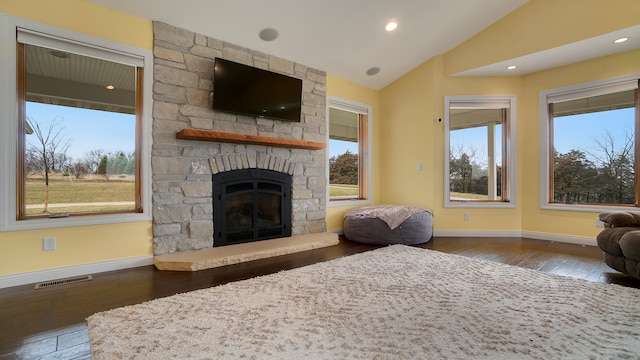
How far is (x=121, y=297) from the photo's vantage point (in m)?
2.27

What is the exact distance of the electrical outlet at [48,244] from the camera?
2.65 metres

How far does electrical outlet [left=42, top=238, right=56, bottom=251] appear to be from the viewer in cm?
265

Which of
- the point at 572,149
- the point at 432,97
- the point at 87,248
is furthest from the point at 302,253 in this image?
the point at 572,149

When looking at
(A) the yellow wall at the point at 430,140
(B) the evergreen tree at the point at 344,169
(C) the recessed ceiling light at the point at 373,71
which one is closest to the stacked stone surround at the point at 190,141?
(B) the evergreen tree at the point at 344,169

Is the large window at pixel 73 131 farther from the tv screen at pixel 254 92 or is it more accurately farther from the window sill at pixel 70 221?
the tv screen at pixel 254 92

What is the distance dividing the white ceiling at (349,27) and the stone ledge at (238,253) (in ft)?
8.46

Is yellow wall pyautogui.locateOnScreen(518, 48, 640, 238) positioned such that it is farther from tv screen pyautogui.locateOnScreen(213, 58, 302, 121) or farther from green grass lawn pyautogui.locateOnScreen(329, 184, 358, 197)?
tv screen pyautogui.locateOnScreen(213, 58, 302, 121)

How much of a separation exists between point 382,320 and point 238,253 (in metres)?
1.97

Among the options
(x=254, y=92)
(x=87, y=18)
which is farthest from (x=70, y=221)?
(x=254, y=92)

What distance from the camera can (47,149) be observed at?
278cm

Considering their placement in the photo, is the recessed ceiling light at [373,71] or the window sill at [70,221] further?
Answer: the recessed ceiling light at [373,71]

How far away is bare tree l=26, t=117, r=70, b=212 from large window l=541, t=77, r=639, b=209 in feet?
20.6

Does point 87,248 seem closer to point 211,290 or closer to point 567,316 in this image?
point 211,290

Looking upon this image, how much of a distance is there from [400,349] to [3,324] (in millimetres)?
2422
